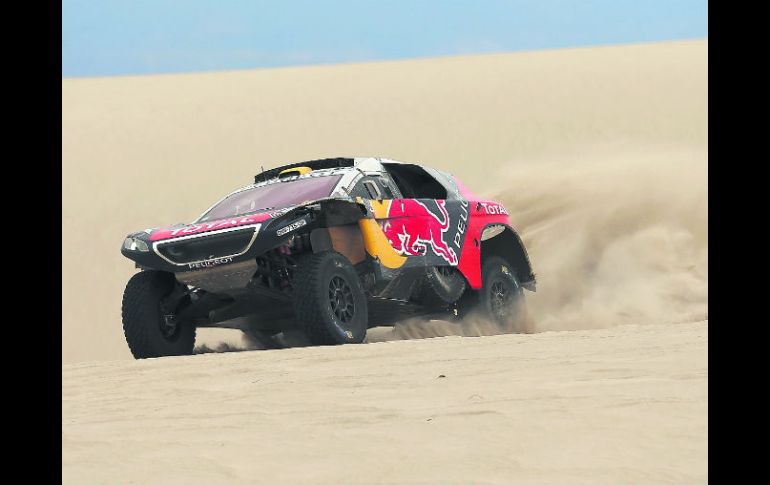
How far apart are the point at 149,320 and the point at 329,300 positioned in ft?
4.87

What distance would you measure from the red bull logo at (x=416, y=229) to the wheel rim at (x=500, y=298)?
829 millimetres

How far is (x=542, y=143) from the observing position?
26.2 m

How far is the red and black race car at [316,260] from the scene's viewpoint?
9039mm

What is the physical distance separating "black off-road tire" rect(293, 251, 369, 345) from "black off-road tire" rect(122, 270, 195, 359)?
49.5 inches

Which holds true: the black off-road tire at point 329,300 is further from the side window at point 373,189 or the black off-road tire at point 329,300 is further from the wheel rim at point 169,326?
the wheel rim at point 169,326

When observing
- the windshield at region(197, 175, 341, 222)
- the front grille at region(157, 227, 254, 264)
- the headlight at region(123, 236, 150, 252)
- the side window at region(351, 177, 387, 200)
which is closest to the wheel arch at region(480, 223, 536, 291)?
the side window at region(351, 177, 387, 200)

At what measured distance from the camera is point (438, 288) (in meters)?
10.6

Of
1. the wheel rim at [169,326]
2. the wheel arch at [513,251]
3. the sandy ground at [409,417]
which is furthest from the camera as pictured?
the wheel arch at [513,251]

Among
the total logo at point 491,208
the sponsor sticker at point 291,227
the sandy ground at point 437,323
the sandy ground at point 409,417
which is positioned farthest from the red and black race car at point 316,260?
the sandy ground at point 409,417

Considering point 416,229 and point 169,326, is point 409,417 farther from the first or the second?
point 416,229

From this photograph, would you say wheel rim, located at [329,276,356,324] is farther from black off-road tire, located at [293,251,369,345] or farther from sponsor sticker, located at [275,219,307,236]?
sponsor sticker, located at [275,219,307,236]

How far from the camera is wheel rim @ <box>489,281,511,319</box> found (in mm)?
11516

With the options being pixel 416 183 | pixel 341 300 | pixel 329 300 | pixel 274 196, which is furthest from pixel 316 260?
pixel 416 183

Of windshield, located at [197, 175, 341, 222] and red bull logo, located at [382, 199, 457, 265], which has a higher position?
windshield, located at [197, 175, 341, 222]
